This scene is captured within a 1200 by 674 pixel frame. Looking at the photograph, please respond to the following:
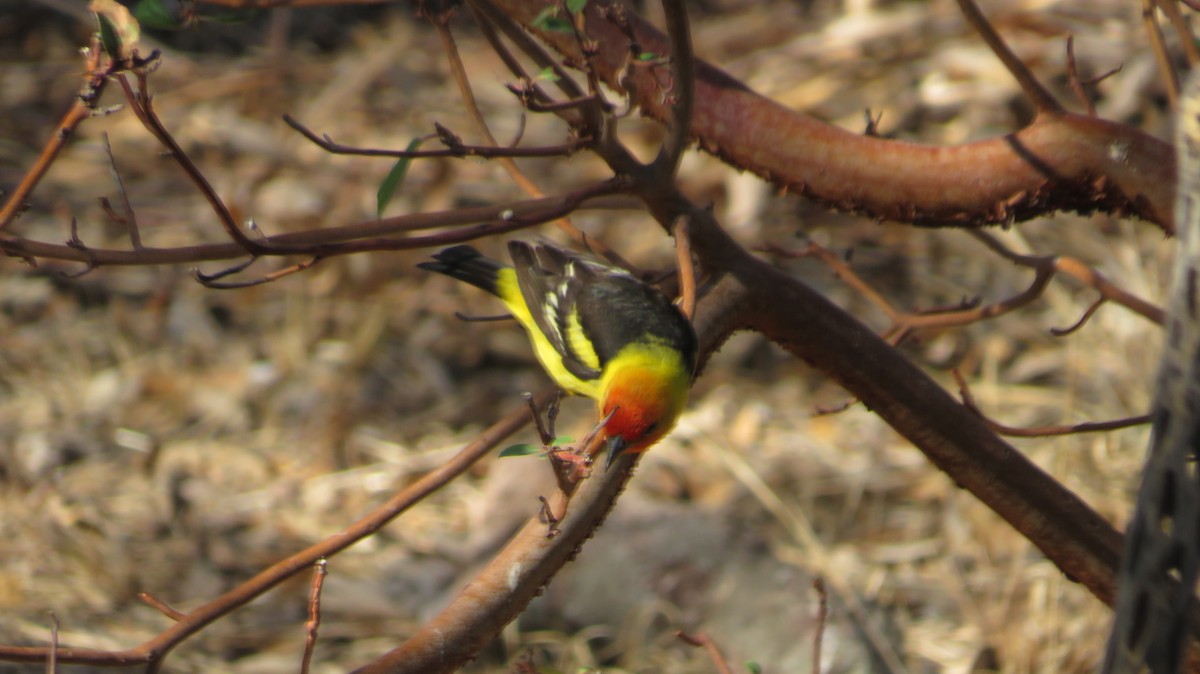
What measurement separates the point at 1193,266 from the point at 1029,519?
1.11 m

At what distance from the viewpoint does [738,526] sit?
459 centimetres

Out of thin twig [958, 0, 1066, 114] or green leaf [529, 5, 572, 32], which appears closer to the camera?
green leaf [529, 5, 572, 32]

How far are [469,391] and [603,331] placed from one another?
2630mm

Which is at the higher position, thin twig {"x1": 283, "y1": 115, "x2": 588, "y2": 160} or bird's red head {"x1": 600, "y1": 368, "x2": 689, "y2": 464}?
bird's red head {"x1": 600, "y1": 368, "x2": 689, "y2": 464}

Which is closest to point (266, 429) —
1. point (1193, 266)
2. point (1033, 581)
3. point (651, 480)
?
point (651, 480)

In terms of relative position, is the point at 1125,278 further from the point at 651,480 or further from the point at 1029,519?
the point at 1029,519

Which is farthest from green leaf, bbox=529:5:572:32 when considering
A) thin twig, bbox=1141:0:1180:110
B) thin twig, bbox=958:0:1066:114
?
thin twig, bbox=1141:0:1180:110

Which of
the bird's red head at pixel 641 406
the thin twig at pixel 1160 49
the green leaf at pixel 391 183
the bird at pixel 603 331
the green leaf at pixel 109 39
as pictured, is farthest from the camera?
the bird at pixel 603 331

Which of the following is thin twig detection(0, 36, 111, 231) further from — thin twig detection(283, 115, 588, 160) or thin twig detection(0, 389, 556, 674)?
thin twig detection(0, 389, 556, 674)

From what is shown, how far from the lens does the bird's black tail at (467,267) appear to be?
147 inches

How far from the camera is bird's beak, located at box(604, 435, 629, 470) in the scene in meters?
2.30

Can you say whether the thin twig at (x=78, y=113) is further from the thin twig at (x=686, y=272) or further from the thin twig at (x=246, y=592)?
the thin twig at (x=686, y=272)

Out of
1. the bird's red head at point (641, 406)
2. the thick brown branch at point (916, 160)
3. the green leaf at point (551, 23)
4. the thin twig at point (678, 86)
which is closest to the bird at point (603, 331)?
the bird's red head at point (641, 406)

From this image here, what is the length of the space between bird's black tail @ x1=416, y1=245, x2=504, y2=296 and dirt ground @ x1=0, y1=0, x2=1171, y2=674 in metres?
1.07
